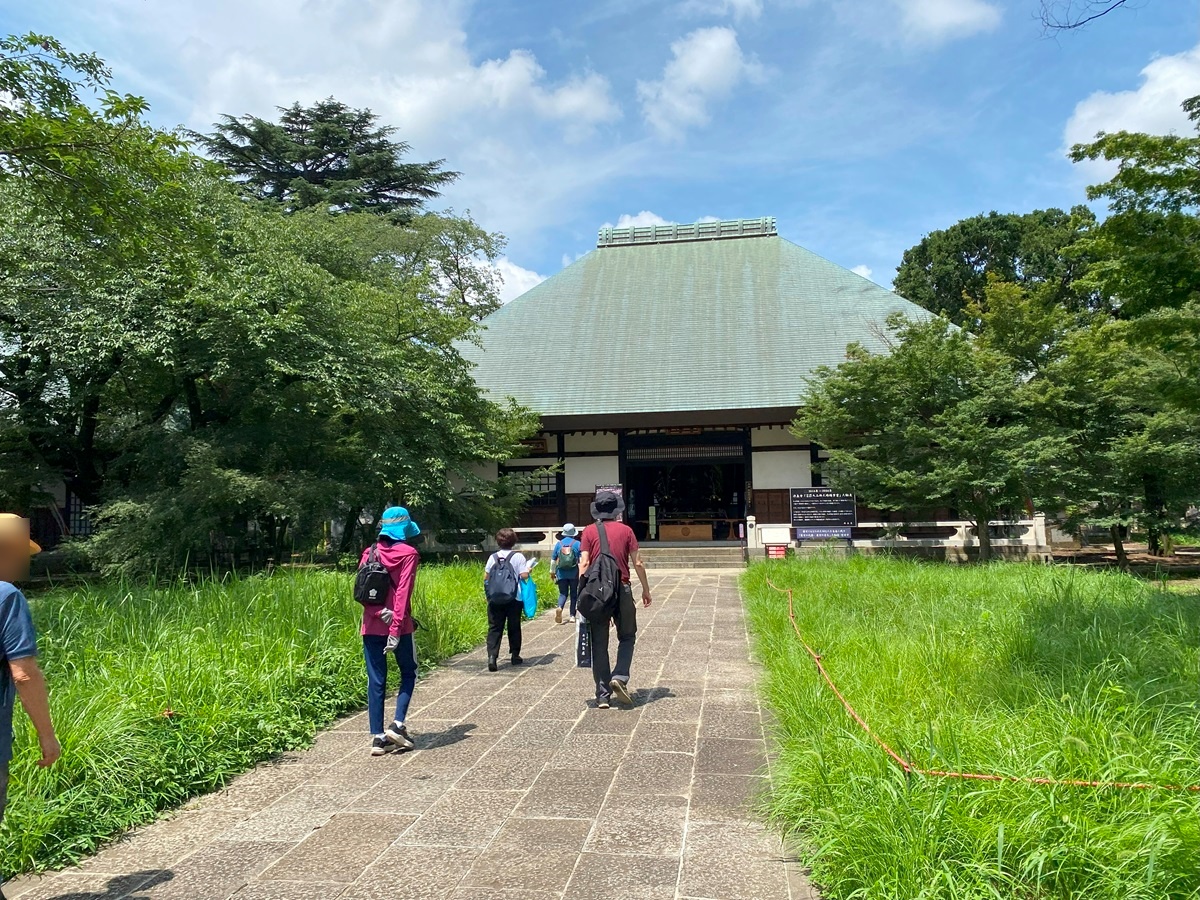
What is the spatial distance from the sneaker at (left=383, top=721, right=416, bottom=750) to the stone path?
96 mm

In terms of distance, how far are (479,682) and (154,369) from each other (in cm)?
888

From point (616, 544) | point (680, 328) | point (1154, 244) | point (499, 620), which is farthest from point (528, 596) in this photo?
point (680, 328)

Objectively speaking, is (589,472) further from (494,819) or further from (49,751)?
(49,751)

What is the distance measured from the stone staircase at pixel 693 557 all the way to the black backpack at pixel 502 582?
35.8 ft

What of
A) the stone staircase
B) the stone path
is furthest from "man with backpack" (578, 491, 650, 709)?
the stone staircase

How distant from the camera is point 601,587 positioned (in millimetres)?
5398

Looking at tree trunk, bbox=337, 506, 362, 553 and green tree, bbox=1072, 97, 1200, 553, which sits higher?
green tree, bbox=1072, 97, 1200, 553

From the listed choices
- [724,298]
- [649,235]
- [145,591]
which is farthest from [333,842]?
[649,235]

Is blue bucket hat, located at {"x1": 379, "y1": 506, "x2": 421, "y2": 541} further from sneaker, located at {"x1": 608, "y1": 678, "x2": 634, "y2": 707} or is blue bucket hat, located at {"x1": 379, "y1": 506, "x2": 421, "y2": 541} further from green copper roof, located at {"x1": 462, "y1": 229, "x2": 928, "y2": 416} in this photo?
green copper roof, located at {"x1": 462, "y1": 229, "x2": 928, "y2": 416}

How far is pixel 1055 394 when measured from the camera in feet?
44.8

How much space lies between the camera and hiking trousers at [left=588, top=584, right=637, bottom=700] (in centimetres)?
546

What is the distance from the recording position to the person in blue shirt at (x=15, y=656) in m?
2.54

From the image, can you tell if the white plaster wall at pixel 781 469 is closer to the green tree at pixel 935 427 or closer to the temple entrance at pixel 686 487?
the temple entrance at pixel 686 487

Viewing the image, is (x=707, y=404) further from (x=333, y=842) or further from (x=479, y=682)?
(x=333, y=842)
